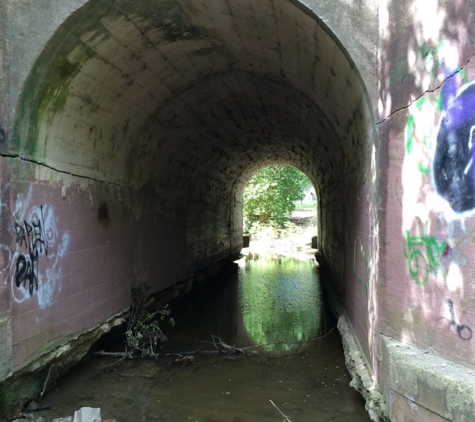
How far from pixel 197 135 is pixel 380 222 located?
736 cm

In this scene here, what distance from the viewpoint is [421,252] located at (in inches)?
138

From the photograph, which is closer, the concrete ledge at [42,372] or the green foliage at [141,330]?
the concrete ledge at [42,372]

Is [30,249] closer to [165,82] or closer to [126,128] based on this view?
[126,128]

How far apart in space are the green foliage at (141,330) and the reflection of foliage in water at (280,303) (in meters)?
1.70

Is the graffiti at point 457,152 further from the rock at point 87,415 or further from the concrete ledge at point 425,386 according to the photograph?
the rock at point 87,415

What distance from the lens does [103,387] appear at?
5.54 metres

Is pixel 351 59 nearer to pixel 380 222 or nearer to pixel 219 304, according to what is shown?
pixel 380 222

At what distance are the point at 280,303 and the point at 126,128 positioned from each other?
5.91m

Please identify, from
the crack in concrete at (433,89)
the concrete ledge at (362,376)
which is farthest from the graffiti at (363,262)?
the crack in concrete at (433,89)

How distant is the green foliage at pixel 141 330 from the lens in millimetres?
6738

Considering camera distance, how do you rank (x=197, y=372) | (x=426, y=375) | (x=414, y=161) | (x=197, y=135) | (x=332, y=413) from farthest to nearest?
(x=197, y=135) → (x=197, y=372) → (x=332, y=413) → (x=414, y=161) → (x=426, y=375)

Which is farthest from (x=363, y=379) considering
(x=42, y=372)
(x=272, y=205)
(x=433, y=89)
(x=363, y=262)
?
(x=272, y=205)

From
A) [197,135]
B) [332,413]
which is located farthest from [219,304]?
[332,413]

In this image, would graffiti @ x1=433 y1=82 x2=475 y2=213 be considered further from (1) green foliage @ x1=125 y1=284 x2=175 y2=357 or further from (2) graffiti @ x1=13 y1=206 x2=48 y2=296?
(1) green foliage @ x1=125 y1=284 x2=175 y2=357
